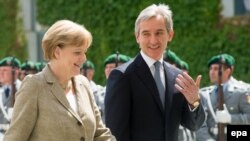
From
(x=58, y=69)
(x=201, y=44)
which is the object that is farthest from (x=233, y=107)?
(x=58, y=69)

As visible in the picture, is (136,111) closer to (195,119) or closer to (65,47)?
(195,119)

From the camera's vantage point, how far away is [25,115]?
466cm

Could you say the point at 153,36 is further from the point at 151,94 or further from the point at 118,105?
the point at 118,105

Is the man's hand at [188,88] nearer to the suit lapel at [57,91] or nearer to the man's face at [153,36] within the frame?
the man's face at [153,36]

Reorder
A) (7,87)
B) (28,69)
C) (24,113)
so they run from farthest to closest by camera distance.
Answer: (28,69), (7,87), (24,113)

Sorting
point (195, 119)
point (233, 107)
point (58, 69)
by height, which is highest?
point (58, 69)

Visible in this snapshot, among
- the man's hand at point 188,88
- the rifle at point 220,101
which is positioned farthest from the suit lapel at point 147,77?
the rifle at point 220,101

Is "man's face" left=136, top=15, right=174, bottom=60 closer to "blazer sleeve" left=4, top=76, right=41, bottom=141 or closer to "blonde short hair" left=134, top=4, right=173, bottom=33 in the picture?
"blonde short hair" left=134, top=4, right=173, bottom=33

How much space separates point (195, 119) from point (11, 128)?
116 centimetres

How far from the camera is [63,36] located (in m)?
4.73

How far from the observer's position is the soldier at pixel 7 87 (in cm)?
1159

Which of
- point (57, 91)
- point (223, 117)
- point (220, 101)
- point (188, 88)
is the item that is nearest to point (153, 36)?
point (188, 88)

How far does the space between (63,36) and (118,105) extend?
69 cm

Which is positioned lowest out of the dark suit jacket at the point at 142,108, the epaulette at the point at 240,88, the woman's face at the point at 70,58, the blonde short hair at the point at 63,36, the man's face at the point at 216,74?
the epaulette at the point at 240,88
